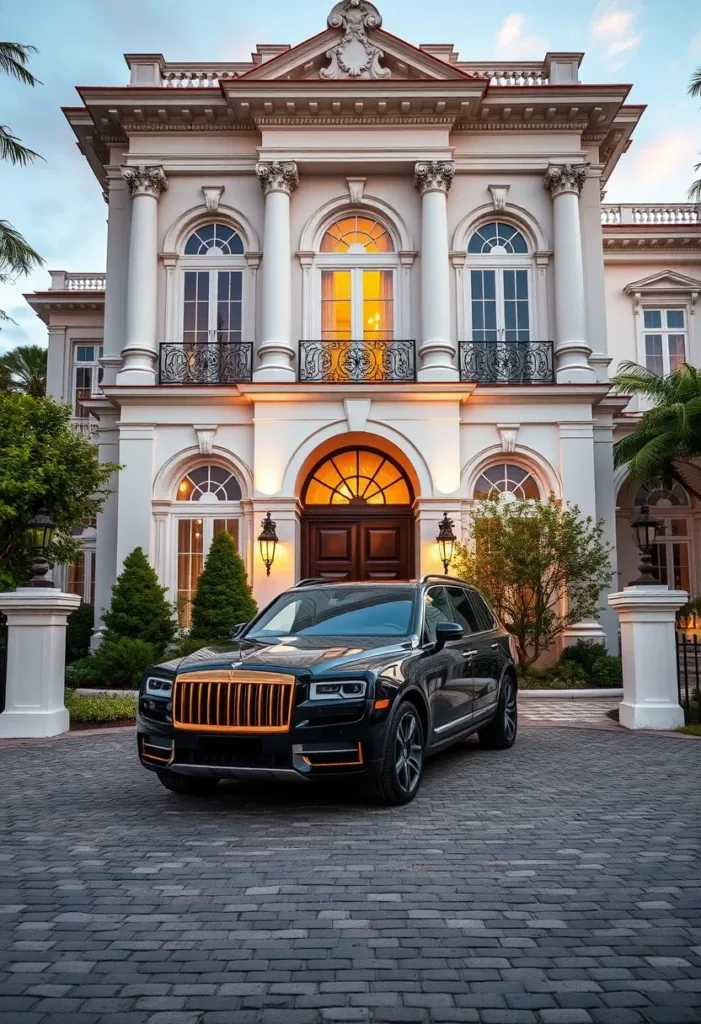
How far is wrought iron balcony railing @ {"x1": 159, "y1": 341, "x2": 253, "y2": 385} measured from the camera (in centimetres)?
1908

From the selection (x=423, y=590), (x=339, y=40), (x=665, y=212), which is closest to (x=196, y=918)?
(x=423, y=590)

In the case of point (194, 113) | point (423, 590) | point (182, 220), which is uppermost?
point (194, 113)

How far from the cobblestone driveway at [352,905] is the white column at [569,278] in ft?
41.7

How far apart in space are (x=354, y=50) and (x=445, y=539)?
36.5ft

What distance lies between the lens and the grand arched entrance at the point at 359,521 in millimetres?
19156

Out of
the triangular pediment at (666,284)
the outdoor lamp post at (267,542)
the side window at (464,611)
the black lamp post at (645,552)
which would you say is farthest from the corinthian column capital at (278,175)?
the side window at (464,611)

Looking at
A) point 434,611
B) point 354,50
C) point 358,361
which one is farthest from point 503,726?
point 354,50

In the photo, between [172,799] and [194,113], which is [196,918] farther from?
[194,113]

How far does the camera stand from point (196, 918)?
411 cm

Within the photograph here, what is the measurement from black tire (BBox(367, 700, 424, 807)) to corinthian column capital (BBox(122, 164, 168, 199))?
53.0 ft

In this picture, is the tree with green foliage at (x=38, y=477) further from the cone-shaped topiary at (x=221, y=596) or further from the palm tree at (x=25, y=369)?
the palm tree at (x=25, y=369)

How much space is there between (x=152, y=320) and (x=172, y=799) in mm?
14235

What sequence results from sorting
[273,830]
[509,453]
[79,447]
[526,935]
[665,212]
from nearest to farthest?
1. [526,935]
2. [273,830]
3. [79,447]
4. [509,453]
5. [665,212]

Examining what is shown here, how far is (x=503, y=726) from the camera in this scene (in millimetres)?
9156
